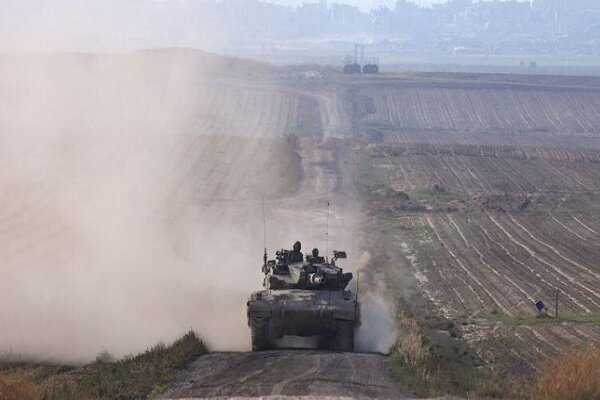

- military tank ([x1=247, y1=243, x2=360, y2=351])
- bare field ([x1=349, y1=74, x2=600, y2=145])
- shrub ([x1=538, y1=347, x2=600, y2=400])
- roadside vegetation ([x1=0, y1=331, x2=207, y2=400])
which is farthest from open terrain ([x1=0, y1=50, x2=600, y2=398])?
shrub ([x1=538, y1=347, x2=600, y2=400])

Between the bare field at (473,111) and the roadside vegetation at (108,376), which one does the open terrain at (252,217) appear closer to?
the roadside vegetation at (108,376)

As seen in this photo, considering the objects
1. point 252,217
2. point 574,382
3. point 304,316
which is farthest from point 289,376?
point 252,217

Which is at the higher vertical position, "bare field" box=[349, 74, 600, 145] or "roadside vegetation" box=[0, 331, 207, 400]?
"bare field" box=[349, 74, 600, 145]

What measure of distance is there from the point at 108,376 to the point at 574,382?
30.6ft

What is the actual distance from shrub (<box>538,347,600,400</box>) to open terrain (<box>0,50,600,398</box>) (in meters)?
3.35

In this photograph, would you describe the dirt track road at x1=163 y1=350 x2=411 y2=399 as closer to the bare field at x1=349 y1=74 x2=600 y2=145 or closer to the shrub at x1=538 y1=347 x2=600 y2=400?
the shrub at x1=538 y1=347 x2=600 y2=400

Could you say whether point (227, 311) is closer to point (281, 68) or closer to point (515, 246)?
point (515, 246)

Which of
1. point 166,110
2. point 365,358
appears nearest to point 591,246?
point 365,358

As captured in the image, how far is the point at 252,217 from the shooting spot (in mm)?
54969

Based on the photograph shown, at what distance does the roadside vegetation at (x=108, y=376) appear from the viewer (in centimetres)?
2030

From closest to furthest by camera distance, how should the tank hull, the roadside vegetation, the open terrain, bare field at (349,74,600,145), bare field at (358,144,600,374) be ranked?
the roadside vegetation → the tank hull → the open terrain → bare field at (358,144,600,374) → bare field at (349,74,600,145)

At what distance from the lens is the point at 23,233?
4569cm

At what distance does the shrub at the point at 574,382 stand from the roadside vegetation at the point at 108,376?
7.29m

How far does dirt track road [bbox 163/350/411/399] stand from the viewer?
68.3ft
